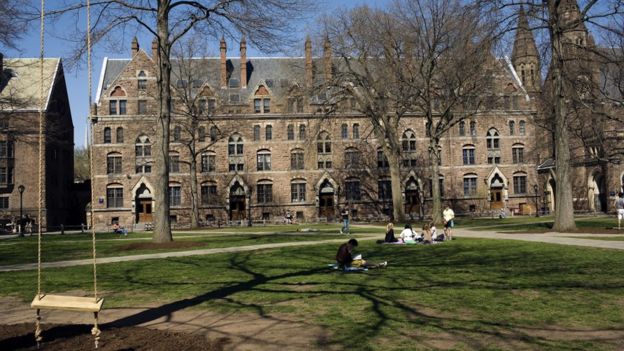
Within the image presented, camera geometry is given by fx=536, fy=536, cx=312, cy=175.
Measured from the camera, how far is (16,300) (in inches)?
432

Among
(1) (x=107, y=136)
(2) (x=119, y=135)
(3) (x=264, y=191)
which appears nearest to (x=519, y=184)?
(3) (x=264, y=191)

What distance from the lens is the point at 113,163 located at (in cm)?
5350

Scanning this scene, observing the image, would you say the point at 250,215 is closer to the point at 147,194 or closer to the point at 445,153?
the point at 147,194

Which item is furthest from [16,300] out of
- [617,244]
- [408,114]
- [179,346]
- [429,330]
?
[408,114]

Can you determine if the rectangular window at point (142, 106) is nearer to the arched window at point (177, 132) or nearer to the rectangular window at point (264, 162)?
the arched window at point (177, 132)

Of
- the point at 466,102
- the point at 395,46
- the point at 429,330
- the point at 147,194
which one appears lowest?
the point at 429,330

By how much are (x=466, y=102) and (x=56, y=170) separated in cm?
4317

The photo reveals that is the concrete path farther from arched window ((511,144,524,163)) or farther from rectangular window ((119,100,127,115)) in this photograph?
arched window ((511,144,524,163))

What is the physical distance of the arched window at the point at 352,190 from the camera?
56062 millimetres

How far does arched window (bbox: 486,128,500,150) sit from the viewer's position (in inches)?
2288

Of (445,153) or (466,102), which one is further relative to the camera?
(445,153)

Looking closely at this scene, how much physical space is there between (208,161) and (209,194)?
340 cm

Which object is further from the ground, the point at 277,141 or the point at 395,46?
the point at 395,46

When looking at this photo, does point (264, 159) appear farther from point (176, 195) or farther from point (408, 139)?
point (408, 139)
